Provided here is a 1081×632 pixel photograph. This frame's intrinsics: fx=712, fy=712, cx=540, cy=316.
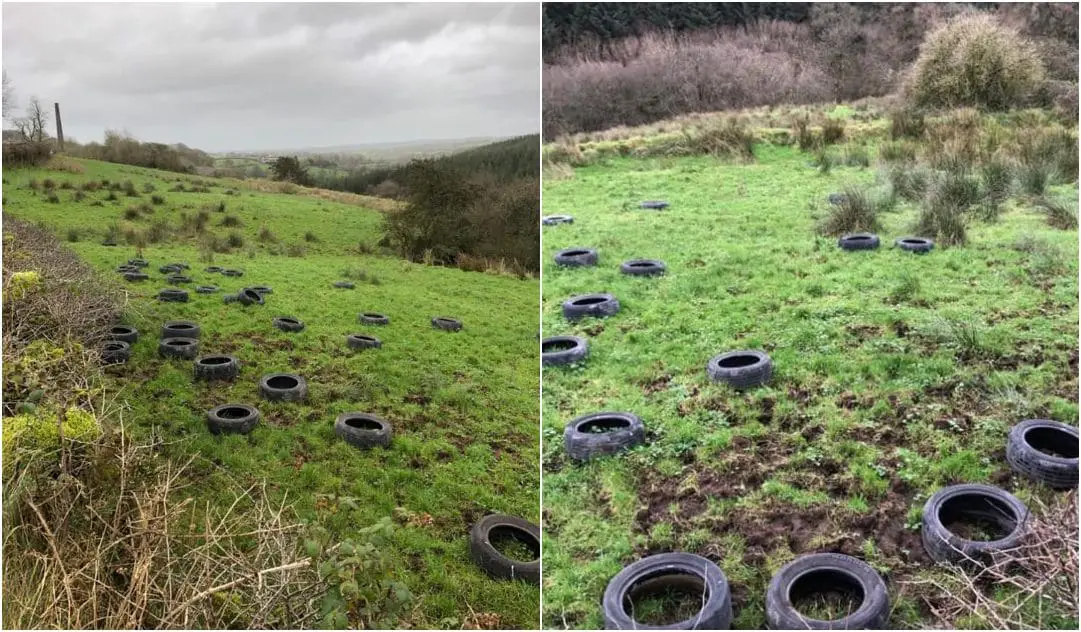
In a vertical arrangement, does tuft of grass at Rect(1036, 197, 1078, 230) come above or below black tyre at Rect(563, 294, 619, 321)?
above

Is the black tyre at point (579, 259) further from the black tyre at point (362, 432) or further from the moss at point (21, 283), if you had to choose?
the moss at point (21, 283)

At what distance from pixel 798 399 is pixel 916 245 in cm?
422

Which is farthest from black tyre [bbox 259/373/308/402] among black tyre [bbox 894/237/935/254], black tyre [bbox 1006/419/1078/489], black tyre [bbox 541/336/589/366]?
black tyre [bbox 894/237/935/254]

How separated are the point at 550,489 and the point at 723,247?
18.2 feet

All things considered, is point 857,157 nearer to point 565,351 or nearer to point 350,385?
point 565,351

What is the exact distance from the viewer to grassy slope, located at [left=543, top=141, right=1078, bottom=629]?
3.83m

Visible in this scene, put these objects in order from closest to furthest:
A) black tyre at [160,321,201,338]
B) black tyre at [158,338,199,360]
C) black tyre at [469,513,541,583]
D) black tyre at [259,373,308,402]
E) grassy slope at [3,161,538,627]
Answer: black tyre at [469,513,541,583] < grassy slope at [3,161,538,627] < black tyre at [259,373,308,402] < black tyre at [158,338,199,360] < black tyre at [160,321,201,338]

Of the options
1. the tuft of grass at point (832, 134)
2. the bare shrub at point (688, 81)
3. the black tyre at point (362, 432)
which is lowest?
the black tyre at point (362, 432)

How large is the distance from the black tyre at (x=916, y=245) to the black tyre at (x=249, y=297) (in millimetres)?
8556

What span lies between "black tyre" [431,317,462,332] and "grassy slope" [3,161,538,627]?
198mm

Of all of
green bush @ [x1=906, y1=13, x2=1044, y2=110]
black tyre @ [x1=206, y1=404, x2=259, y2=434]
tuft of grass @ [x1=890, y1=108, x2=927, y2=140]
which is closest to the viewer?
black tyre @ [x1=206, y1=404, x2=259, y2=434]

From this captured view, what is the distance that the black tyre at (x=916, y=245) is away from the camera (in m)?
8.23

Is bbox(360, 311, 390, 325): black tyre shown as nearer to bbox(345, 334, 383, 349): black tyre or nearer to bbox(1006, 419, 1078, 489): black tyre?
bbox(345, 334, 383, 349): black tyre

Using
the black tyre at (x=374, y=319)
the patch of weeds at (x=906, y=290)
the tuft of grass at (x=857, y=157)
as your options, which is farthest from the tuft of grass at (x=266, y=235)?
the tuft of grass at (x=857, y=157)
